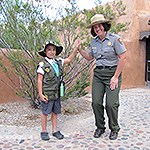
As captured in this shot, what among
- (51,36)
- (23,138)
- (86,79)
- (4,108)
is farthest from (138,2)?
(23,138)

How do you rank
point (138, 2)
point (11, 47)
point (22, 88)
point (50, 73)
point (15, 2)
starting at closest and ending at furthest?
point (50, 73) → point (15, 2) → point (11, 47) → point (22, 88) → point (138, 2)

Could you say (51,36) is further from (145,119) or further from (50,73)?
(145,119)

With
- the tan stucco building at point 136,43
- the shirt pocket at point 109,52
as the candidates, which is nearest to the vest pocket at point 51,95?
the shirt pocket at point 109,52

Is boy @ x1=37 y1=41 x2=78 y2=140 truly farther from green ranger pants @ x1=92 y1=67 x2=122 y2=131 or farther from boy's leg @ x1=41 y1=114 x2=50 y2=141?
green ranger pants @ x1=92 y1=67 x2=122 y2=131

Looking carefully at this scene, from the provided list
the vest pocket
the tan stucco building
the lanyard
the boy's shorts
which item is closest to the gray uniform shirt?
the lanyard

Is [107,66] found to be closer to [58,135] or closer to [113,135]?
[113,135]

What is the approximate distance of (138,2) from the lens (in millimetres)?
10609

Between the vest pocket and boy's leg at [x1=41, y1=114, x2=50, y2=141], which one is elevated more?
the vest pocket

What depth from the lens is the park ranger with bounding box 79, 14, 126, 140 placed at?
3.51m

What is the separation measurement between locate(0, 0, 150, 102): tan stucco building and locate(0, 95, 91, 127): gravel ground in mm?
4411

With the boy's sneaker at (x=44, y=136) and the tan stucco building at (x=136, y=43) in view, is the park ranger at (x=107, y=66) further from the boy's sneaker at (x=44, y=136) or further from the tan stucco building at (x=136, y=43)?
the tan stucco building at (x=136, y=43)

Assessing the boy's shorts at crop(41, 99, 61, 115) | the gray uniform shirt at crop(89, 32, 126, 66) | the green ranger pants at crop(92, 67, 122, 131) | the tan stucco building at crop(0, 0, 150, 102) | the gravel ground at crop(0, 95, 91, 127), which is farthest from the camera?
the tan stucco building at crop(0, 0, 150, 102)

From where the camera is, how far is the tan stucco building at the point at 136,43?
10.2 m

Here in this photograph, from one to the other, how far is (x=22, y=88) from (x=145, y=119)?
111 inches
